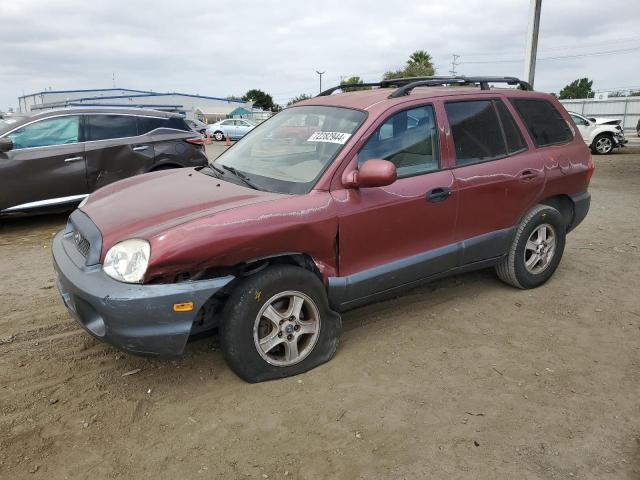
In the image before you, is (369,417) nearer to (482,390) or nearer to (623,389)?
(482,390)

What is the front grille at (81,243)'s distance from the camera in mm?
3057

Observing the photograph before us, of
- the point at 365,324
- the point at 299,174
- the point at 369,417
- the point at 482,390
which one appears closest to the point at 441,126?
the point at 299,174

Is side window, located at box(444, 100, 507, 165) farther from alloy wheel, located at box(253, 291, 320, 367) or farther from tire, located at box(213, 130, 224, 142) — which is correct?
tire, located at box(213, 130, 224, 142)

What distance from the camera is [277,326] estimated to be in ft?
10.0

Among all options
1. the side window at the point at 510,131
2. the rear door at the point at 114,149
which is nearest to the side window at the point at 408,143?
the side window at the point at 510,131

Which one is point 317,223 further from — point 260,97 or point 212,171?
point 260,97

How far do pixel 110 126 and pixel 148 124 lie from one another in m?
0.56

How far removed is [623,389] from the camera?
3.10m

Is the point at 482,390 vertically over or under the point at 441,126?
under

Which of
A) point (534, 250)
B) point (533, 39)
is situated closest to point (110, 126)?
point (534, 250)

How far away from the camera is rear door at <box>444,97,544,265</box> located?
3.84m

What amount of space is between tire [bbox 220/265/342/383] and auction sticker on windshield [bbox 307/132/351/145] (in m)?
0.94

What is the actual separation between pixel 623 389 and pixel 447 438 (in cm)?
129

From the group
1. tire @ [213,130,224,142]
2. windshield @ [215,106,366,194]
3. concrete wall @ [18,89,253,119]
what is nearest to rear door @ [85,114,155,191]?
windshield @ [215,106,366,194]
